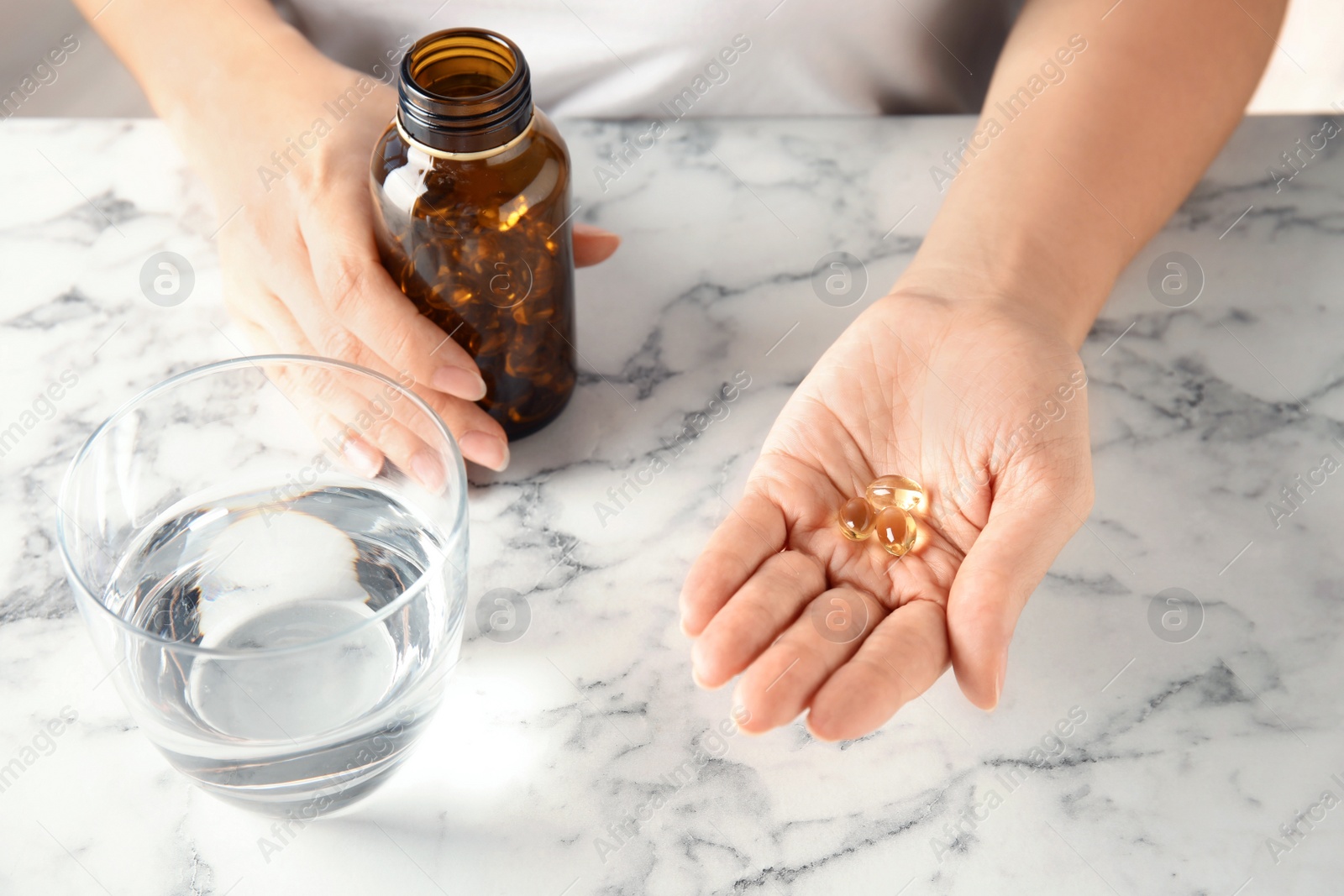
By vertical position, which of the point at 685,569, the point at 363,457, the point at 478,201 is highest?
the point at 478,201

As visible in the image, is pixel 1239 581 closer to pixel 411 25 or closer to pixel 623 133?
pixel 623 133

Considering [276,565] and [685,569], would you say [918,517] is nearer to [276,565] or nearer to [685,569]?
[685,569]

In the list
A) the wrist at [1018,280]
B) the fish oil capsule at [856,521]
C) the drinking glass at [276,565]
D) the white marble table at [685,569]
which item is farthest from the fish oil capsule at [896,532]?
the drinking glass at [276,565]

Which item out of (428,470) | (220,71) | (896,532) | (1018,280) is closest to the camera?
(428,470)

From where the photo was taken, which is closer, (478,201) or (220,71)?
(478,201)

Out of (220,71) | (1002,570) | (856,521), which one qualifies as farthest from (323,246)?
(1002,570)

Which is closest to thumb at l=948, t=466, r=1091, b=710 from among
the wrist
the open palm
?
the open palm

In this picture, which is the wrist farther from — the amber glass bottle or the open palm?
the amber glass bottle
